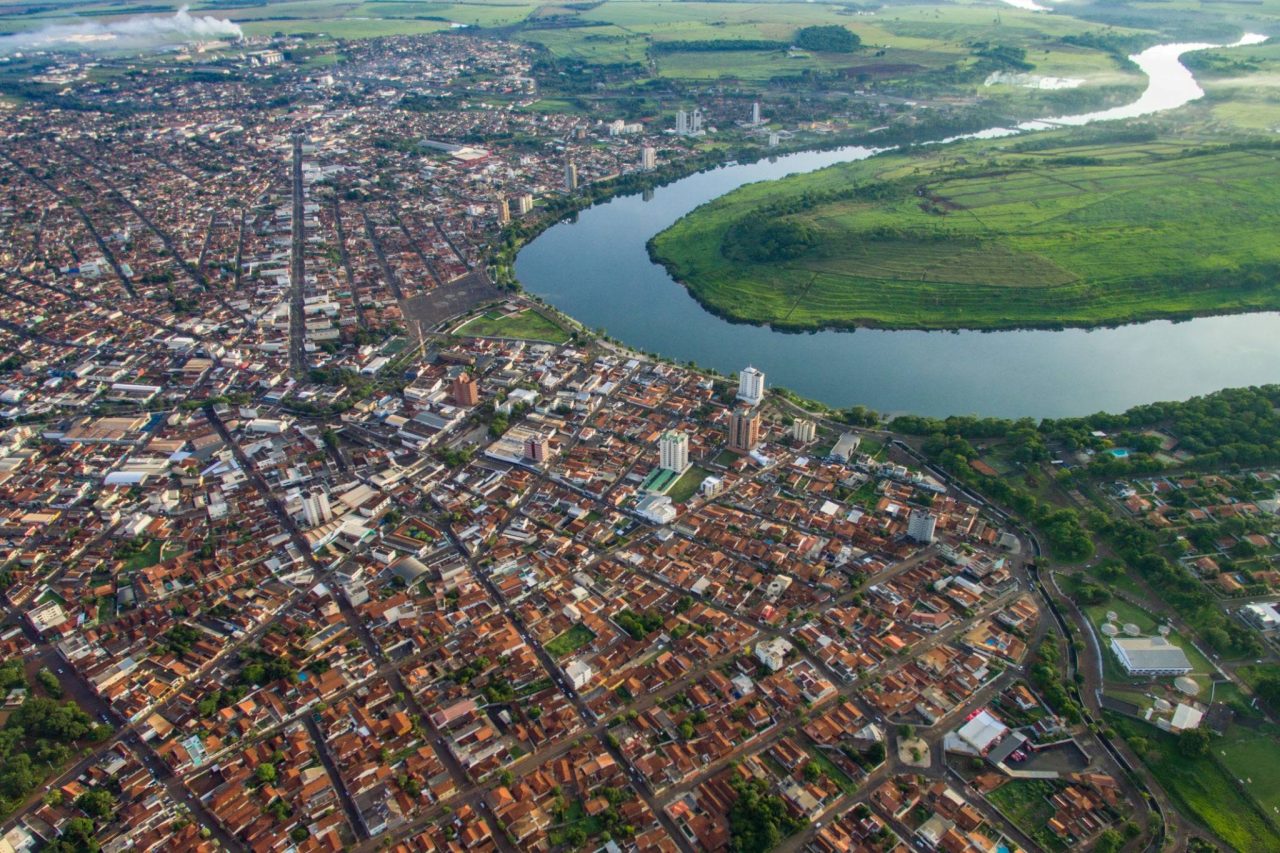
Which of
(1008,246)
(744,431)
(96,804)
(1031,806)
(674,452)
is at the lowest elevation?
(1031,806)

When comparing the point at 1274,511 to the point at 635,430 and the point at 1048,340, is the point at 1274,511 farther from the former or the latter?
the point at 635,430

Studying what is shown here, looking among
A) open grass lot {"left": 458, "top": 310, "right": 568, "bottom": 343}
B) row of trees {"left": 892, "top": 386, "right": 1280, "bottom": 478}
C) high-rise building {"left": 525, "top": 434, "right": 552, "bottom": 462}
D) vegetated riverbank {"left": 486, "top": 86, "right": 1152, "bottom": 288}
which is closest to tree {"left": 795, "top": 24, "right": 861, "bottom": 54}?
vegetated riverbank {"left": 486, "top": 86, "right": 1152, "bottom": 288}

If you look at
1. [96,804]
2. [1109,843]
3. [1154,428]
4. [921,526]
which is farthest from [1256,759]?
[96,804]

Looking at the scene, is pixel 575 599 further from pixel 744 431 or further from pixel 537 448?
pixel 744 431

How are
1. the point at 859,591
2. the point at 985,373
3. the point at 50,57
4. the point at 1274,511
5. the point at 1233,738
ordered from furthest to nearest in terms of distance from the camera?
the point at 50,57 → the point at 985,373 → the point at 1274,511 → the point at 859,591 → the point at 1233,738

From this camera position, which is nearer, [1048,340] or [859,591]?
[859,591]

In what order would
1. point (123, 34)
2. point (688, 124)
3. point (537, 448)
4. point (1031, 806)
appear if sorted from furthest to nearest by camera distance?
1. point (123, 34)
2. point (688, 124)
3. point (537, 448)
4. point (1031, 806)

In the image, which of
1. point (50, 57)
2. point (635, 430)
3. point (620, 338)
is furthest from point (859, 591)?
point (50, 57)
